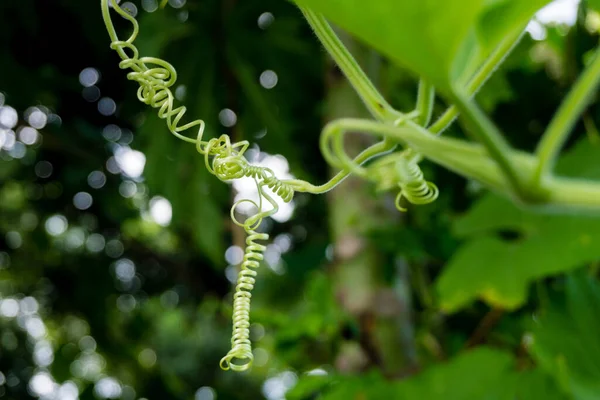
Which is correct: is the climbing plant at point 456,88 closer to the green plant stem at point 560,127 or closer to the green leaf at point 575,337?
the green plant stem at point 560,127

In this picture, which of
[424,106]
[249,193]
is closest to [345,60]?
[424,106]

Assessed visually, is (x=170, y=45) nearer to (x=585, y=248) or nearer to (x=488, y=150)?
(x=585, y=248)

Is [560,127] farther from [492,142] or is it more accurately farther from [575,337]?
[575,337]

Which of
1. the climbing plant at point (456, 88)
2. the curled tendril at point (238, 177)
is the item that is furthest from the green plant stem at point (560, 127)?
the curled tendril at point (238, 177)

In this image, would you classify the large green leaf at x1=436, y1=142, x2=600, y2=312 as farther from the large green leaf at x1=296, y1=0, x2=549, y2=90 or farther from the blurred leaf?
the large green leaf at x1=296, y1=0, x2=549, y2=90

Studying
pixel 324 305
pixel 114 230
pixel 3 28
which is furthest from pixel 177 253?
pixel 324 305

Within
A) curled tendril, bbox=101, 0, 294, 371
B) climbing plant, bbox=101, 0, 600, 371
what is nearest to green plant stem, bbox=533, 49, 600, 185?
climbing plant, bbox=101, 0, 600, 371
